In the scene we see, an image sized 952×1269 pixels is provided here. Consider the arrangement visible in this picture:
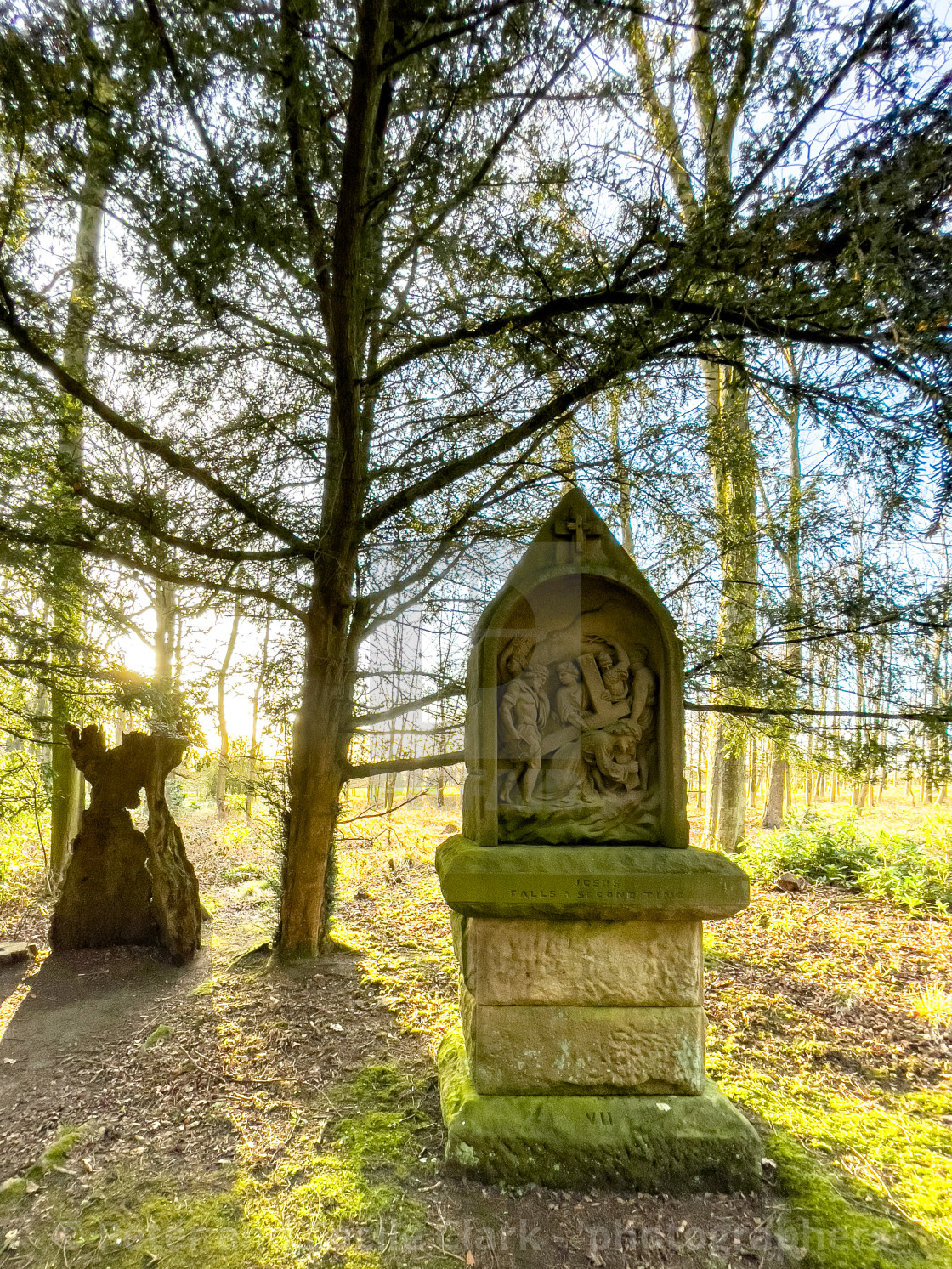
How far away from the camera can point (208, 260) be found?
235cm

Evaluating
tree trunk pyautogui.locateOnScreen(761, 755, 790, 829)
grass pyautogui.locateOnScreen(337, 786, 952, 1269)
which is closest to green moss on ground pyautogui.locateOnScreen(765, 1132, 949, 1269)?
grass pyautogui.locateOnScreen(337, 786, 952, 1269)

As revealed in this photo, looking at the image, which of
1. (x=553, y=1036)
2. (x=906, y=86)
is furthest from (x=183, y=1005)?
(x=906, y=86)

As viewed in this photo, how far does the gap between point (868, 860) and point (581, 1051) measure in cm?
647

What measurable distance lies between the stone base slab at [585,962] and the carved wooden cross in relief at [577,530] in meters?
1.67

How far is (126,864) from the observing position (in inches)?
191

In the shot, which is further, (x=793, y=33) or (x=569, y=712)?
(x=569, y=712)

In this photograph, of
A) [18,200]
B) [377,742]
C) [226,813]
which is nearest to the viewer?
[18,200]

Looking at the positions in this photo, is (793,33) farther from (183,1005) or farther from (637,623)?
(183,1005)

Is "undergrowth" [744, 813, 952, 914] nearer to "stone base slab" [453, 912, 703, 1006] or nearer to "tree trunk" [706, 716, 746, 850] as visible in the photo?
"tree trunk" [706, 716, 746, 850]

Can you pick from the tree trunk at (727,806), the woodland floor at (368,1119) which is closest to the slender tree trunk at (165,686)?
the woodland floor at (368,1119)

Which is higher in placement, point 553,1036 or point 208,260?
point 208,260

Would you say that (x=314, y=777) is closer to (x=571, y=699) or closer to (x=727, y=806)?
(x=571, y=699)

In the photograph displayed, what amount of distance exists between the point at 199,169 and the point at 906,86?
2517 millimetres

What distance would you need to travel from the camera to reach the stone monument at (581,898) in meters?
2.52
